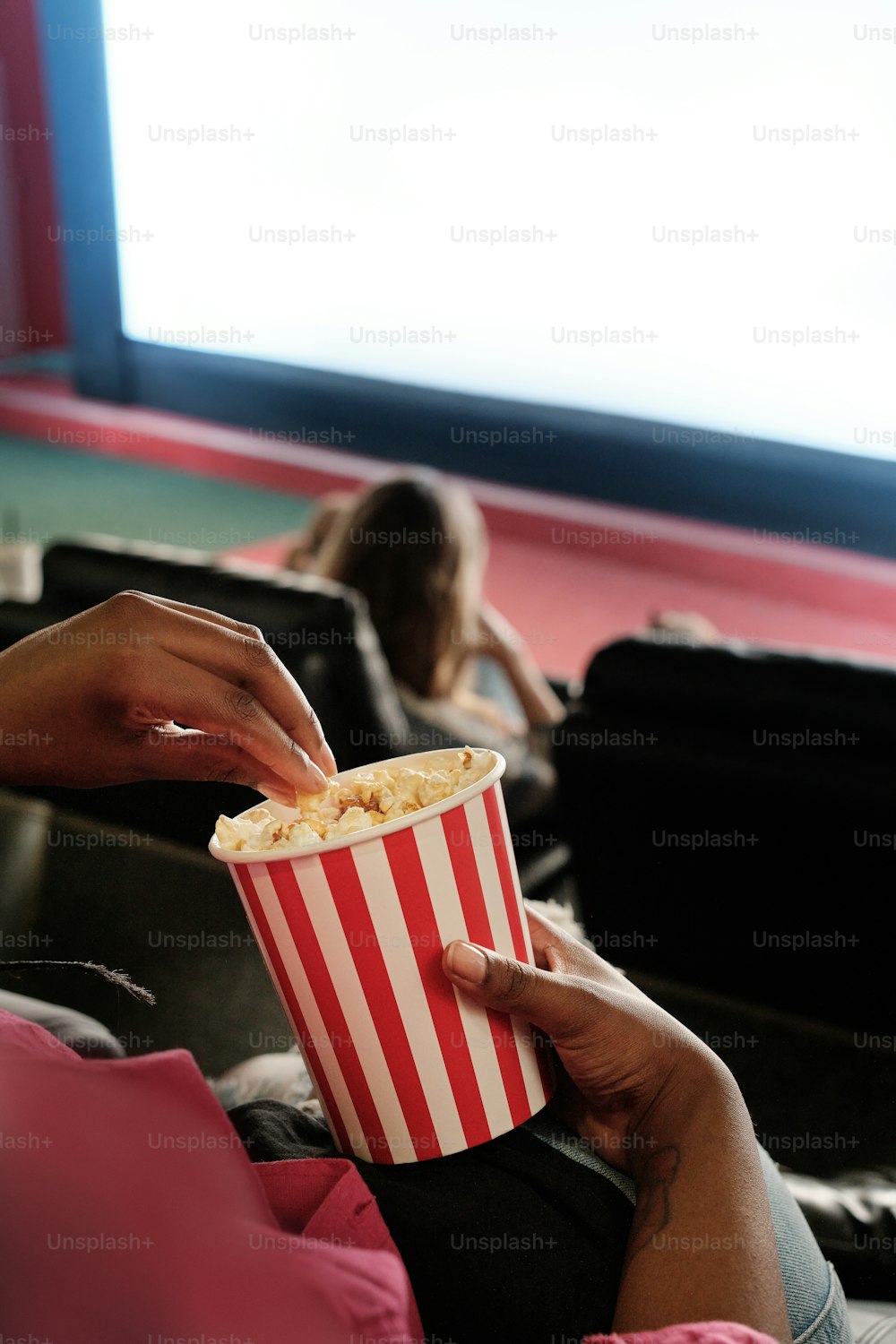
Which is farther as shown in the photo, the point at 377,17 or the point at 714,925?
the point at 377,17

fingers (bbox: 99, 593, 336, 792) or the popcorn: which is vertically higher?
fingers (bbox: 99, 593, 336, 792)

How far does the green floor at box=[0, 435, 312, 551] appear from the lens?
18.3 ft

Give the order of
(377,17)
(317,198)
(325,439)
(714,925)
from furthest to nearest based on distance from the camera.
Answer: (325,439) < (317,198) < (377,17) < (714,925)

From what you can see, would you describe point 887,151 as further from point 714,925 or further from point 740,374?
point 714,925

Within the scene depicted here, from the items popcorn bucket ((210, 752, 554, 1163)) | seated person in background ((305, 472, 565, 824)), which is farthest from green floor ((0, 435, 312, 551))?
popcorn bucket ((210, 752, 554, 1163))

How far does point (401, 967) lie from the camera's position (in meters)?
0.75

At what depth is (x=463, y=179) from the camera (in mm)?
4684

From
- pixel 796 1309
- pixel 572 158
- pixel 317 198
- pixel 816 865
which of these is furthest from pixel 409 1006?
pixel 317 198

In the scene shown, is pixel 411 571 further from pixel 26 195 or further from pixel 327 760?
pixel 26 195

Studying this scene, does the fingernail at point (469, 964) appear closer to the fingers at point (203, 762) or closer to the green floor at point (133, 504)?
the fingers at point (203, 762)

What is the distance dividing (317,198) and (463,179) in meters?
0.65

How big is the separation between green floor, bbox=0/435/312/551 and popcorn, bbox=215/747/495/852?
4.54 meters

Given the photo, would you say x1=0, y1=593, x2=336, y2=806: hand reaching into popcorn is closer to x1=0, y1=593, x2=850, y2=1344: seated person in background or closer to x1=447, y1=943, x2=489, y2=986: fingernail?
x1=0, y1=593, x2=850, y2=1344: seated person in background

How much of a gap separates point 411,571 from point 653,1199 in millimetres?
1788
